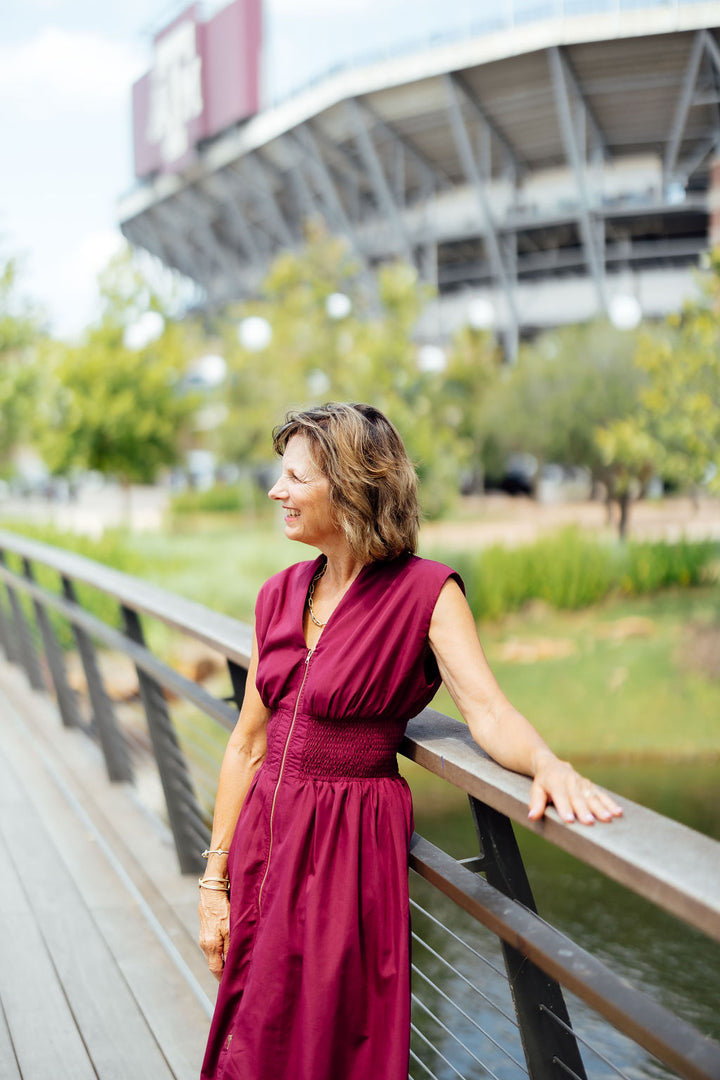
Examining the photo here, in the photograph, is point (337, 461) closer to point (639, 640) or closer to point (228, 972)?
point (228, 972)

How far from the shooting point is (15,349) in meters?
22.1

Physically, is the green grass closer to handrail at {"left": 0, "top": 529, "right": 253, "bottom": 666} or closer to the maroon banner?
handrail at {"left": 0, "top": 529, "right": 253, "bottom": 666}

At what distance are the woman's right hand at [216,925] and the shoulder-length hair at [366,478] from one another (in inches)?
31.3

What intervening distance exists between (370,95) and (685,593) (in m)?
21.5

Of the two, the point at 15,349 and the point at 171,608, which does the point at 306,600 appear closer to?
the point at 171,608

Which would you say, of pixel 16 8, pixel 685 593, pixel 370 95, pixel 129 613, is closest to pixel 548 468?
pixel 370 95

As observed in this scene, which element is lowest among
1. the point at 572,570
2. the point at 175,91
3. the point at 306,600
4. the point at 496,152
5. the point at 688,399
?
the point at 572,570

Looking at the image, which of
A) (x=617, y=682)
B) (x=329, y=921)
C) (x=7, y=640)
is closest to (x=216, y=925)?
(x=329, y=921)

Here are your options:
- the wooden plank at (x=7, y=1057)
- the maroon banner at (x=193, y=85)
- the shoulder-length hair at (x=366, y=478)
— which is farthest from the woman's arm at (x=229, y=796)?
the maroon banner at (x=193, y=85)

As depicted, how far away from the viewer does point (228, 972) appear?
2.02m

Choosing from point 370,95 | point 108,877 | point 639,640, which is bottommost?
point 639,640

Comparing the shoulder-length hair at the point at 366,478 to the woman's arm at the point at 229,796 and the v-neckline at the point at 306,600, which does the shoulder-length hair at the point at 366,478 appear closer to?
the v-neckline at the point at 306,600

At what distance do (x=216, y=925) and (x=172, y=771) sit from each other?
1587 millimetres

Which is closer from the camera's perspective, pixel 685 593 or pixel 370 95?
pixel 685 593
